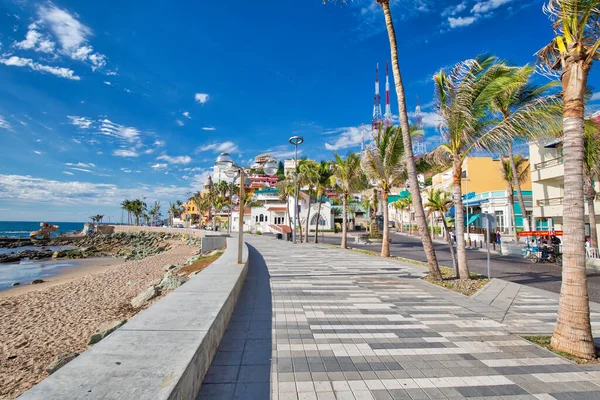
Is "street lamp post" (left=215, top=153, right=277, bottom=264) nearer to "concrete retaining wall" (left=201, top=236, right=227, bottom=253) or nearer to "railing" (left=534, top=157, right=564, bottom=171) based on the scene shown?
"concrete retaining wall" (left=201, top=236, right=227, bottom=253)

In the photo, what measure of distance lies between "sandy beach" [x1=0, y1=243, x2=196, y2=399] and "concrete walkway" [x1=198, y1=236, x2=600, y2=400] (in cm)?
390

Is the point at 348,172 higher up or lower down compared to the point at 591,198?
higher up

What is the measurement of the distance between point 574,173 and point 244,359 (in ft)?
17.0

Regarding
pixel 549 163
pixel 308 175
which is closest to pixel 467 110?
pixel 549 163

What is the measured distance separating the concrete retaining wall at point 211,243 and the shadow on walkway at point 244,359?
13725 millimetres

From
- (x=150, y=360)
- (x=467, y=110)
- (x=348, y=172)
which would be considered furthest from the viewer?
(x=348, y=172)

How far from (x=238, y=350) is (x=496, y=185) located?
47.9 metres

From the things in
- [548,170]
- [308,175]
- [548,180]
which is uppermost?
[308,175]

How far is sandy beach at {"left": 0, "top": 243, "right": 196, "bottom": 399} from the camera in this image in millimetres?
5806

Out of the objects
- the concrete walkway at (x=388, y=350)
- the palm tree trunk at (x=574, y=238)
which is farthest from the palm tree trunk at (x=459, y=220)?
the palm tree trunk at (x=574, y=238)

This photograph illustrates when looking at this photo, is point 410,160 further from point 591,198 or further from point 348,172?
point 591,198

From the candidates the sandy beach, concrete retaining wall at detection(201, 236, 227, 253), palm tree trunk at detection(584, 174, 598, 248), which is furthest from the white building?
the sandy beach

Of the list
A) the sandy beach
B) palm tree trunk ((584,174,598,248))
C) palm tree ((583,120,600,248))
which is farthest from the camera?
palm tree trunk ((584,174,598,248))

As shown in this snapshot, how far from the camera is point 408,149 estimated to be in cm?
973
